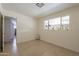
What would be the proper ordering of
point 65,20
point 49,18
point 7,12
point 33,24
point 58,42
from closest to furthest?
point 65,20 < point 58,42 < point 7,12 < point 49,18 < point 33,24

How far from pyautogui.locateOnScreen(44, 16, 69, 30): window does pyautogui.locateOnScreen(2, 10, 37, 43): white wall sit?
3.06 ft

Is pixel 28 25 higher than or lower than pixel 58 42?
higher

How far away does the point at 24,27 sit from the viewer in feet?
18.0

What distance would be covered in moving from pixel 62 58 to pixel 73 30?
303 centimetres

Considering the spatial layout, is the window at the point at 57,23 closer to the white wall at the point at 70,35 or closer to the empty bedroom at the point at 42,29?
the empty bedroom at the point at 42,29

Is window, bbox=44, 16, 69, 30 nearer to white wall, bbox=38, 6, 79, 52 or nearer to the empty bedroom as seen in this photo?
the empty bedroom

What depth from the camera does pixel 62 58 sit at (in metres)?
0.68

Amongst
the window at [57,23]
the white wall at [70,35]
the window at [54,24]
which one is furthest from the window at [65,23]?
the window at [54,24]

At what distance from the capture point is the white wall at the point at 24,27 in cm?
516

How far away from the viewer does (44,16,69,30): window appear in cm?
397

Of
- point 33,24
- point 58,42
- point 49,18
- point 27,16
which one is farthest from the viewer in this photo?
point 33,24

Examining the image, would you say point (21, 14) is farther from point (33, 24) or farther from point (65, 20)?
point (65, 20)

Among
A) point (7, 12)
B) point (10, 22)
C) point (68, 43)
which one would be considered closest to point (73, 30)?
point (68, 43)

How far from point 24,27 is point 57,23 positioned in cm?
212
